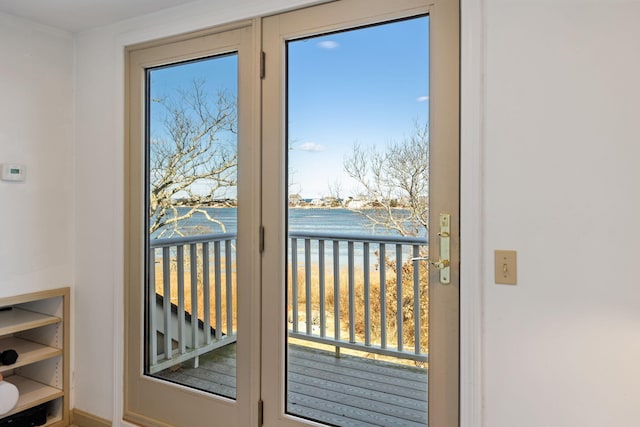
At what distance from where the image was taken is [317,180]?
1864 millimetres

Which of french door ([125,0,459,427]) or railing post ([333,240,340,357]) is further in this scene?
railing post ([333,240,340,357])

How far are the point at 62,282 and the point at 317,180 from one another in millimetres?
1792

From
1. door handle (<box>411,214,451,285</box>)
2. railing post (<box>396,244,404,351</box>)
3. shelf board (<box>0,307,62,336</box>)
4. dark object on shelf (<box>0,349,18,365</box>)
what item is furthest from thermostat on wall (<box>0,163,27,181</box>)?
door handle (<box>411,214,451,285</box>)

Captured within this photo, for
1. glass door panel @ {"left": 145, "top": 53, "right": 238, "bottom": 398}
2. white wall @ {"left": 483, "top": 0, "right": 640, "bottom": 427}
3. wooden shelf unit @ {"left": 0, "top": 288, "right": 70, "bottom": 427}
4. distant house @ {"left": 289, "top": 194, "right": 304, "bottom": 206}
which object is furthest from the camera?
wooden shelf unit @ {"left": 0, "top": 288, "right": 70, "bottom": 427}

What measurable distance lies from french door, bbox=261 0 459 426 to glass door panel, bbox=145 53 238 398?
253mm

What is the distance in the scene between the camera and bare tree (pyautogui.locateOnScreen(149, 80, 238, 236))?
208cm

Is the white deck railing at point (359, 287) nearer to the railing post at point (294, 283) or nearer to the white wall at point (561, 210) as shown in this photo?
the railing post at point (294, 283)

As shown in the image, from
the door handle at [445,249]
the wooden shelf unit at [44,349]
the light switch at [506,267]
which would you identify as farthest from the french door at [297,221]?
the wooden shelf unit at [44,349]

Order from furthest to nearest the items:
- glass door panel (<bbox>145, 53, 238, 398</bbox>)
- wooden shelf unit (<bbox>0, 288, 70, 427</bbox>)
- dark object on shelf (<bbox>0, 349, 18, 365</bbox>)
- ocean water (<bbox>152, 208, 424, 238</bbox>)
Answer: wooden shelf unit (<bbox>0, 288, 70, 427</bbox>) < dark object on shelf (<bbox>0, 349, 18, 365</bbox>) < glass door panel (<bbox>145, 53, 238, 398</bbox>) < ocean water (<bbox>152, 208, 424, 238</bbox>)

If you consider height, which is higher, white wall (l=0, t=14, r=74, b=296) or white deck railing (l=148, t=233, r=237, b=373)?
white wall (l=0, t=14, r=74, b=296)

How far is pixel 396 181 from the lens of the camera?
1700 mm

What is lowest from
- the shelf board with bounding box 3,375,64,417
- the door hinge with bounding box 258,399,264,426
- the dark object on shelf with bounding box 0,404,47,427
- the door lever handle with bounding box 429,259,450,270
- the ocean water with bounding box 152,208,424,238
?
the dark object on shelf with bounding box 0,404,47,427

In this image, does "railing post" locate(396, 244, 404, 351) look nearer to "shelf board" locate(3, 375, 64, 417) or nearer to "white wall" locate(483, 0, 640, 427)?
"white wall" locate(483, 0, 640, 427)

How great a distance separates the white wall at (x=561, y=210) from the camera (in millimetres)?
1271
